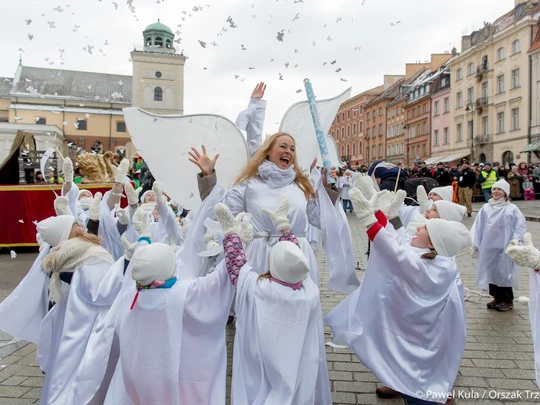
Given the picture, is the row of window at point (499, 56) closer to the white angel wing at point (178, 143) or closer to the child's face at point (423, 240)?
the white angel wing at point (178, 143)

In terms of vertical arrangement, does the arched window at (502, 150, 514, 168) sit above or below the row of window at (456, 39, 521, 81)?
below

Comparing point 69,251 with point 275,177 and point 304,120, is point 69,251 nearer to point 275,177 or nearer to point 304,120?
Result: point 275,177

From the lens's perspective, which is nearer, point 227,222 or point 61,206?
point 227,222

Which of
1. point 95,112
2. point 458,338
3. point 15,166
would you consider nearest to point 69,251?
point 458,338

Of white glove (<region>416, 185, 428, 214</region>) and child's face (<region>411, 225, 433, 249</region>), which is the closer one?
child's face (<region>411, 225, 433, 249</region>)

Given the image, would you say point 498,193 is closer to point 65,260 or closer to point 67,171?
point 65,260

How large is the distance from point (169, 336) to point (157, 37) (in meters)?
54.8

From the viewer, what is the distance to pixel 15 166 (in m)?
11.5

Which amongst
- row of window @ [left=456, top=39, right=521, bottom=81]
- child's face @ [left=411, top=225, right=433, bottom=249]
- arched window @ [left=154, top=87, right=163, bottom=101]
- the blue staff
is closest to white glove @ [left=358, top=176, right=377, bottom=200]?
the blue staff

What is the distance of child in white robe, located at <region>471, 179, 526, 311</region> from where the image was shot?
5.82 meters

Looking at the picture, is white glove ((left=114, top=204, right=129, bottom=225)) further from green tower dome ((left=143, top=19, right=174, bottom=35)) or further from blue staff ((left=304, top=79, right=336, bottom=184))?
green tower dome ((left=143, top=19, right=174, bottom=35))

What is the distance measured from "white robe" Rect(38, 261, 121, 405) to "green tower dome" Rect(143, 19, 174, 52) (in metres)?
51.5

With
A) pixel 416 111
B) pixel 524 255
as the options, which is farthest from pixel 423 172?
pixel 416 111

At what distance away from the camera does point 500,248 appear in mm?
5957
